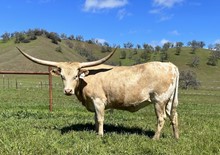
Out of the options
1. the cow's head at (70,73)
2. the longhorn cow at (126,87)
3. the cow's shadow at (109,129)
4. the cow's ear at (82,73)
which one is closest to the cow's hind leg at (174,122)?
the longhorn cow at (126,87)

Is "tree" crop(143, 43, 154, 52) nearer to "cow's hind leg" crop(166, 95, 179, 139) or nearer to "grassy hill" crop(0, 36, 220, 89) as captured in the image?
"grassy hill" crop(0, 36, 220, 89)

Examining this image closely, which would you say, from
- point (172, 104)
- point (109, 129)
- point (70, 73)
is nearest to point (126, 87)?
point (172, 104)

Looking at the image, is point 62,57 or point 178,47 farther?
point 178,47

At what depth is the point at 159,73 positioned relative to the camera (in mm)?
8977

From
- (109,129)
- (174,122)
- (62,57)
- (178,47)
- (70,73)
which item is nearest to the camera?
(70,73)

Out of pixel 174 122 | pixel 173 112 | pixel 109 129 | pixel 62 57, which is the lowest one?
pixel 109 129

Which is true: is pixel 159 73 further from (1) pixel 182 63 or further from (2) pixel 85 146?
(1) pixel 182 63

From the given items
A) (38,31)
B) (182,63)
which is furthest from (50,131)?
(182,63)

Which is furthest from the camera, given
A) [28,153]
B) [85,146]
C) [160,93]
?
[160,93]

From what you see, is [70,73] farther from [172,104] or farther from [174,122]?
[174,122]

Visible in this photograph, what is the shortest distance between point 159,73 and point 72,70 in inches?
90.6

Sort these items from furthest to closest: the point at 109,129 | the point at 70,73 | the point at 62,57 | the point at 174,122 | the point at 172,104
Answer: the point at 62,57
the point at 109,129
the point at 172,104
the point at 174,122
the point at 70,73

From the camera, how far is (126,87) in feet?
30.3

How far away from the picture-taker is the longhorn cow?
8.98 m
